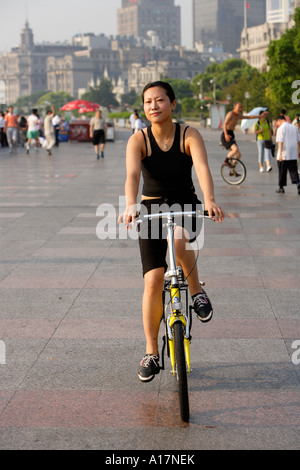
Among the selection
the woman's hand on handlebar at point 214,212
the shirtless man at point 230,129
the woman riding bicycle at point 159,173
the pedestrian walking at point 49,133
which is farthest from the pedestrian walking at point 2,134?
the woman's hand on handlebar at point 214,212

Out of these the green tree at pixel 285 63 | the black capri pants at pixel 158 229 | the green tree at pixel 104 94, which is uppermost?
the green tree at pixel 104 94

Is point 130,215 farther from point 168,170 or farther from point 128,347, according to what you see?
point 128,347

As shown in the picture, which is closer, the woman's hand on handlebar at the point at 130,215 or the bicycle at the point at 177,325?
the bicycle at the point at 177,325

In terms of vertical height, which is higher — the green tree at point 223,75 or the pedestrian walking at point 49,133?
the green tree at point 223,75

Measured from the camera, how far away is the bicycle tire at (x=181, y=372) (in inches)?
153

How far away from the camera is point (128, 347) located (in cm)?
532

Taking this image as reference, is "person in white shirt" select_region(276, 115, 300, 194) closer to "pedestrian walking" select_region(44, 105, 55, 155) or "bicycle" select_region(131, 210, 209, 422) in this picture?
"bicycle" select_region(131, 210, 209, 422)

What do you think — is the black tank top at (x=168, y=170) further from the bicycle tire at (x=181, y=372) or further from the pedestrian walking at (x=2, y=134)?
the pedestrian walking at (x=2, y=134)

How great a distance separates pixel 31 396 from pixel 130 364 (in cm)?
77

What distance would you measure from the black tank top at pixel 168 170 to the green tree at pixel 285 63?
123 ft

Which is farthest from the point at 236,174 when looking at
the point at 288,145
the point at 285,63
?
the point at 285,63

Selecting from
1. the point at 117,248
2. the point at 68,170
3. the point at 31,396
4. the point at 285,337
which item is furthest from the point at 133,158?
the point at 68,170
